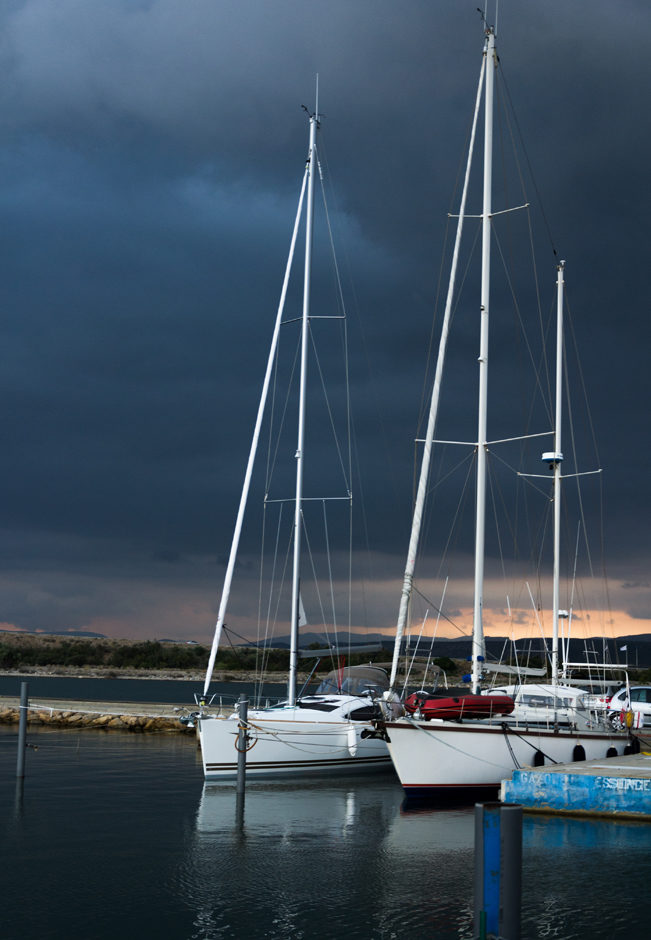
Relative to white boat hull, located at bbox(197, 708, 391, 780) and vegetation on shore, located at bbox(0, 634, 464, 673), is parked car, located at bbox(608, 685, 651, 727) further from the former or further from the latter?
vegetation on shore, located at bbox(0, 634, 464, 673)

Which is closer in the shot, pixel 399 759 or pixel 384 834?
pixel 384 834

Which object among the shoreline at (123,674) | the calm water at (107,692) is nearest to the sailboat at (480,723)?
the calm water at (107,692)

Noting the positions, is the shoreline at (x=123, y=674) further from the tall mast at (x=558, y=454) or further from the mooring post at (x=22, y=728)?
the mooring post at (x=22, y=728)

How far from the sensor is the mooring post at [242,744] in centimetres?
2358

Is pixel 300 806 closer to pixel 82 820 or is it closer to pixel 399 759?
pixel 399 759

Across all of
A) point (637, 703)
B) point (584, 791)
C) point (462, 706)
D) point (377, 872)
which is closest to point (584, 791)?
point (584, 791)

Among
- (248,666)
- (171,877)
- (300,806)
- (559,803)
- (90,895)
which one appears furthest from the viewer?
(248,666)

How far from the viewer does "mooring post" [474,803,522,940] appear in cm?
850

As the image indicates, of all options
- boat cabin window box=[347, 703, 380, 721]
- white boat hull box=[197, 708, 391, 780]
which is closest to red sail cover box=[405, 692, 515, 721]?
white boat hull box=[197, 708, 391, 780]

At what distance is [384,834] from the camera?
790 inches

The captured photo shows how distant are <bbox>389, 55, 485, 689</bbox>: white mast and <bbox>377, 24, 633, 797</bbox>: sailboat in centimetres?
3

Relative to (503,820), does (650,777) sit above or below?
below

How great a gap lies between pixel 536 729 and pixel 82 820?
11679 mm

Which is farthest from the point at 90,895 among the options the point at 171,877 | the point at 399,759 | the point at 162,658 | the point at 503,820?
the point at 162,658
